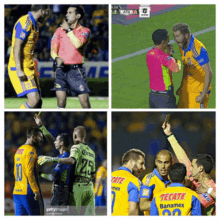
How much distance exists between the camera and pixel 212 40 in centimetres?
527

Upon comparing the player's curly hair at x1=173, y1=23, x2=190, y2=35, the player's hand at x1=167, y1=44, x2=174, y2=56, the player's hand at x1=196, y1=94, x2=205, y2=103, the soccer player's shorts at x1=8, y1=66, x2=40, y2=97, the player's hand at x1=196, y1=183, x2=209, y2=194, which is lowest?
the player's hand at x1=196, y1=183, x2=209, y2=194

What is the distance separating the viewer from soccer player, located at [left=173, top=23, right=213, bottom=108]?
17.3 ft

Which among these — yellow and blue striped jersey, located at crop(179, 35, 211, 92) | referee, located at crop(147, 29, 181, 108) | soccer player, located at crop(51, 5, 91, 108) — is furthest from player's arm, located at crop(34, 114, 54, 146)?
yellow and blue striped jersey, located at crop(179, 35, 211, 92)

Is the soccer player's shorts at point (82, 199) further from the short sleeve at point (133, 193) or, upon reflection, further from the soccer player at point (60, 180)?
the short sleeve at point (133, 193)

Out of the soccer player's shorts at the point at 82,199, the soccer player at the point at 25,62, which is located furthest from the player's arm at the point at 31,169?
the soccer player at the point at 25,62

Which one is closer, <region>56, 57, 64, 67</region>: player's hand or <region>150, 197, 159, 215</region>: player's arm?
<region>150, 197, 159, 215</region>: player's arm

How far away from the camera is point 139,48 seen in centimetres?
530

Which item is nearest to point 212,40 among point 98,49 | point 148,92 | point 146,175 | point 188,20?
point 188,20

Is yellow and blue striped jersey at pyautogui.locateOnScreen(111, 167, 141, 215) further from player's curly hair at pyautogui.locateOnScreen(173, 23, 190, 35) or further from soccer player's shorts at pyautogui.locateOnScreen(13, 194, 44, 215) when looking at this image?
player's curly hair at pyautogui.locateOnScreen(173, 23, 190, 35)

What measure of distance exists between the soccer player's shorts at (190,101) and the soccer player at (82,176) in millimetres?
1318

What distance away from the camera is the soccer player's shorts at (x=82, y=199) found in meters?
5.06

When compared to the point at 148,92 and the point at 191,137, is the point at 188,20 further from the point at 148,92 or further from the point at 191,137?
the point at 191,137

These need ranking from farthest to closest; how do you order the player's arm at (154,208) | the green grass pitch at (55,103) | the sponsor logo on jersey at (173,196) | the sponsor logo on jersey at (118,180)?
1. the green grass pitch at (55,103)
2. the sponsor logo on jersey at (118,180)
3. the player's arm at (154,208)
4. the sponsor logo on jersey at (173,196)

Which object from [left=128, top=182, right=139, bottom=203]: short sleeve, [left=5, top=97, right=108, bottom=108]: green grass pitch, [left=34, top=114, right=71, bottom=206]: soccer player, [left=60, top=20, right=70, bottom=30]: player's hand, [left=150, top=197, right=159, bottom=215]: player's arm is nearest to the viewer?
[left=150, top=197, right=159, bottom=215]: player's arm
